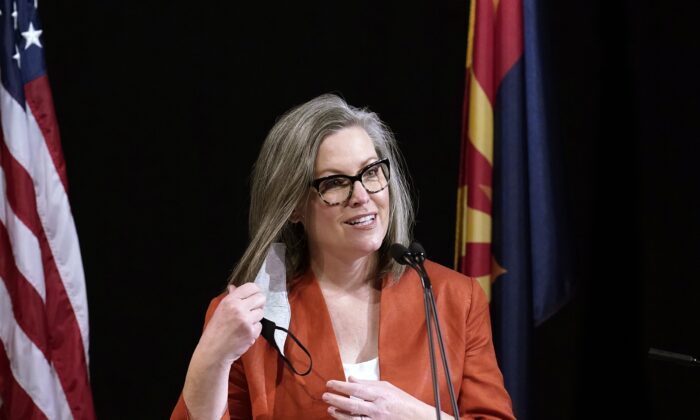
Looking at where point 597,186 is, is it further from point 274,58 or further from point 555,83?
point 274,58

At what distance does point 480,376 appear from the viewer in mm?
2045

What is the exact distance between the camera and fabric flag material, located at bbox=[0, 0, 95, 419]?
2.67m

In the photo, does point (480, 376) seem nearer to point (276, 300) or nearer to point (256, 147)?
point (276, 300)

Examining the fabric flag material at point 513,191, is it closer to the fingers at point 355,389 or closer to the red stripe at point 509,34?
the red stripe at point 509,34

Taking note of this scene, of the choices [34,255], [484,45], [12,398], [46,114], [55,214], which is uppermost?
[484,45]

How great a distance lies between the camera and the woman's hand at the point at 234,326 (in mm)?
1812

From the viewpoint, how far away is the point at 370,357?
2094 millimetres

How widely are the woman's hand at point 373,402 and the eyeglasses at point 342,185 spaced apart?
0.43m

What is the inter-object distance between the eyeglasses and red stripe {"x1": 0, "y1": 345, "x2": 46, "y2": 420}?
1.29 meters

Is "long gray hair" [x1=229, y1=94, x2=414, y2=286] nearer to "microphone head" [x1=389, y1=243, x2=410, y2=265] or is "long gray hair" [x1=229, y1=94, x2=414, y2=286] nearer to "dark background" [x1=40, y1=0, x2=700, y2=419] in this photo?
"microphone head" [x1=389, y1=243, x2=410, y2=265]

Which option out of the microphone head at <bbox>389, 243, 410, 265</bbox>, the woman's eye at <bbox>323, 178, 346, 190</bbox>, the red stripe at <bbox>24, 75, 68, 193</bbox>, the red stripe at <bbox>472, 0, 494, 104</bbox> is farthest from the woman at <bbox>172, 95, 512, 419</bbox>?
the red stripe at <bbox>24, 75, 68, 193</bbox>

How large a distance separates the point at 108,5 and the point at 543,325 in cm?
194

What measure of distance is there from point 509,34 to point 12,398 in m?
1.99

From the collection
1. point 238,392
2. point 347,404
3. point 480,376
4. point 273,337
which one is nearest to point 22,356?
point 238,392
